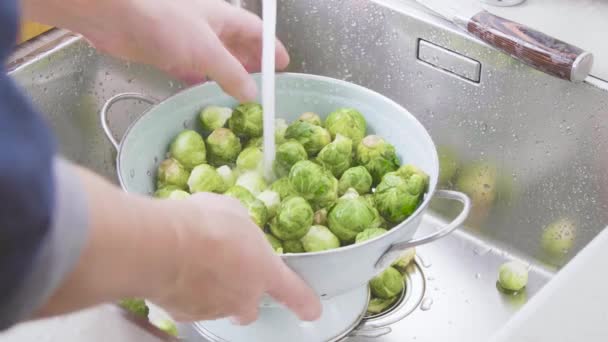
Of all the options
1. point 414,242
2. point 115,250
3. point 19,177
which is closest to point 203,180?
point 414,242

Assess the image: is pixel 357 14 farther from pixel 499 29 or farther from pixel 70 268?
pixel 70 268

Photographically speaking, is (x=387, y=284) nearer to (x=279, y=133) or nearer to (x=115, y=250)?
(x=279, y=133)

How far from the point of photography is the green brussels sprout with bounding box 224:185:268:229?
3.41 ft

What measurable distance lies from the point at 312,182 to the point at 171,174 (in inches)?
8.1

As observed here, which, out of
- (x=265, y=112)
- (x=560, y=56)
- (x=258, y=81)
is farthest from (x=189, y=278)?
(x=560, y=56)

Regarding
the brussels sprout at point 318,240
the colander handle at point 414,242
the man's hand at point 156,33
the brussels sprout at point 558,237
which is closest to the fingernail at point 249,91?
the man's hand at point 156,33

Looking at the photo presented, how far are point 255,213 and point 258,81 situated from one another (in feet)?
0.84

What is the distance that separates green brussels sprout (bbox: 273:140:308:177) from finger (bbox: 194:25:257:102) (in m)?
0.10

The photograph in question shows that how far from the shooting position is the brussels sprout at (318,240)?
104 cm

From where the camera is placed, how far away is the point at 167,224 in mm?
603

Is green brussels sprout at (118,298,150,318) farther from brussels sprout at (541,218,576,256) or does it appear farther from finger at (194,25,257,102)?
brussels sprout at (541,218,576,256)

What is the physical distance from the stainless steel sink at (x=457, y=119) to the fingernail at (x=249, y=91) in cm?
33

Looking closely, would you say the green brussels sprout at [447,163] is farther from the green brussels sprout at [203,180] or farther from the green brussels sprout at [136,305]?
the green brussels sprout at [136,305]

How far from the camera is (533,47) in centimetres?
114
